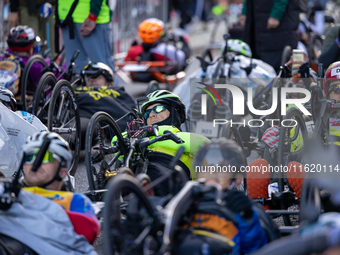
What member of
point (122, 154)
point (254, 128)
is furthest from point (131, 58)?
point (122, 154)

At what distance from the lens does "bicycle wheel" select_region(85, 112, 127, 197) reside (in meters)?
4.24

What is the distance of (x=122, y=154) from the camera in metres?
4.56

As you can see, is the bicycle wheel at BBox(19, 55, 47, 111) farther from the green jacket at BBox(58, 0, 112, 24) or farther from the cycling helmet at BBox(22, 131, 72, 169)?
the cycling helmet at BBox(22, 131, 72, 169)

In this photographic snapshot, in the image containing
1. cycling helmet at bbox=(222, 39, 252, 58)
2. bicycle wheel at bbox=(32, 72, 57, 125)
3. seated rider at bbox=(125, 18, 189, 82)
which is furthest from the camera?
seated rider at bbox=(125, 18, 189, 82)

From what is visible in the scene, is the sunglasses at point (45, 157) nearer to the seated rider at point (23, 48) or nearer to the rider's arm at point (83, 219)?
the rider's arm at point (83, 219)

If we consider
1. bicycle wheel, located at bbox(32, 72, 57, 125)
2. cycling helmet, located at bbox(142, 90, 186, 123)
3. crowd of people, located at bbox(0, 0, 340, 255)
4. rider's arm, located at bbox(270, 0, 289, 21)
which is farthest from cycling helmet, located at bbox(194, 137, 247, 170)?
rider's arm, located at bbox(270, 0, 289, 21)

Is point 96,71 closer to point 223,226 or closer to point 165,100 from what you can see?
point 165,100

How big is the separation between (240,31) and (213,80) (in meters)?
3.80

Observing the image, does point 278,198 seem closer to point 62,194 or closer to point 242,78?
point 62,194

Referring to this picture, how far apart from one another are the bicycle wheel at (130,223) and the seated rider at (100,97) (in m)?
3.24

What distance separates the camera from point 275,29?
8.60 meters

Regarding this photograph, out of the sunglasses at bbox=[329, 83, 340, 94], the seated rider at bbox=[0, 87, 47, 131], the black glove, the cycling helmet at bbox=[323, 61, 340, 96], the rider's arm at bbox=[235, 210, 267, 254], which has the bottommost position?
the rider's arm at bbox=[235, 210, 267, 254]

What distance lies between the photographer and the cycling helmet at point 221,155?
10.9ft

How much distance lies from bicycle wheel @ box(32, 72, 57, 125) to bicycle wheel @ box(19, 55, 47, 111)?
1.09ft
